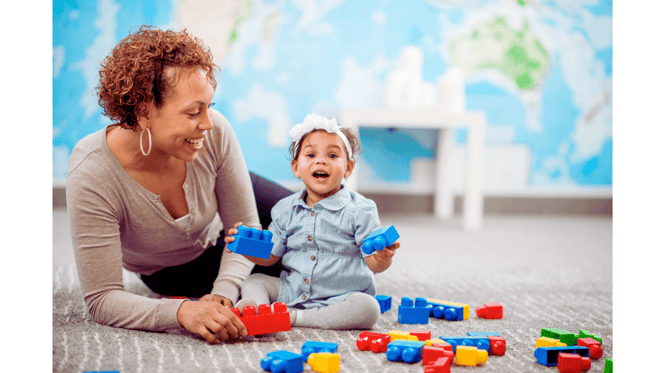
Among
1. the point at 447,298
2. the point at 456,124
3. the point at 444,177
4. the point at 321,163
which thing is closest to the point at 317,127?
the point at 321,163

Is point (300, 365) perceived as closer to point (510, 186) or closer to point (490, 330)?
point (490, 330)

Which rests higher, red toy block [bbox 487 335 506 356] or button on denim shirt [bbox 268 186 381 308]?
button on denim shirt [bbox 268 186 381 308]

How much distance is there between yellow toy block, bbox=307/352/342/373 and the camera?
0.81 m

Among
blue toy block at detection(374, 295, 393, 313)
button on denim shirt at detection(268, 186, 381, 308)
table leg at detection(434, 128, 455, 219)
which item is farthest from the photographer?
table leg at detection(434, 128, 455, 219)

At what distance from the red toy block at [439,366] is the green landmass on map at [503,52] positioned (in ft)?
8.50

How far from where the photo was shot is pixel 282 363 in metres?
0.79

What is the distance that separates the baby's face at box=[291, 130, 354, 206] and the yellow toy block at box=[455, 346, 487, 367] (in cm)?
42

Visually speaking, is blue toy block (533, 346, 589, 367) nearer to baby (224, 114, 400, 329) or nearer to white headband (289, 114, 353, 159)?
Result: baby (224, 114, 400, 329)

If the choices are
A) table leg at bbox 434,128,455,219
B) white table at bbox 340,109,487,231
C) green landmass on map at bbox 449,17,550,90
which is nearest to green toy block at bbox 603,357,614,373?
white table at bbox 340,109,487,231

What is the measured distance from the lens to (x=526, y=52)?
321 centimetres

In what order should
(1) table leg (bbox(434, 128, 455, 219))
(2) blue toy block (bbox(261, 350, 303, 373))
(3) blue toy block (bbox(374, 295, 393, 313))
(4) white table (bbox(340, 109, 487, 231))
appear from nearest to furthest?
(2) blue toy block (bbox(261, 350, 303, 373)) < (3) blue toy block (bbox(374, 295, 393, 313)) < (4) white table (bbox(340, 109, 487, 231)) < (1) table leg (bbox(434, 128, 455, 219))

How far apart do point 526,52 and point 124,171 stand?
2.72 meters
